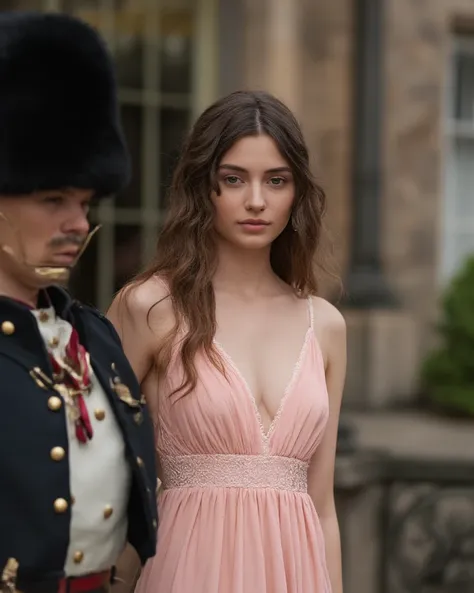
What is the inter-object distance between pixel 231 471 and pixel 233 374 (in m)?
0.21

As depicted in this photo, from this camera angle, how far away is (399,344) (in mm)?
8727

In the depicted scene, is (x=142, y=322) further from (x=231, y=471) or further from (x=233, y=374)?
(x=231, y=471)

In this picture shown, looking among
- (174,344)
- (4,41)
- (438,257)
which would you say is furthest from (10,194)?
(438,257)

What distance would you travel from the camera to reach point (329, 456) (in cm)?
295

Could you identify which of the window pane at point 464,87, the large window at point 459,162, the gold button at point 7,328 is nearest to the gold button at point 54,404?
the gold button at point 7,328

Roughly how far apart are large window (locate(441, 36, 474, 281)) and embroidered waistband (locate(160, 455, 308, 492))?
6.71 meters

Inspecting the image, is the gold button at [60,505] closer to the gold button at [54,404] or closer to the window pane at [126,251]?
the gold button at [54,404]

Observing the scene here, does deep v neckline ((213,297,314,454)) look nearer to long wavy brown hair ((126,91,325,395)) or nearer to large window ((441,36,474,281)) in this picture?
long wavy brown hair ((126,91,325,395))

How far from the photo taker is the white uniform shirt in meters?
2.07

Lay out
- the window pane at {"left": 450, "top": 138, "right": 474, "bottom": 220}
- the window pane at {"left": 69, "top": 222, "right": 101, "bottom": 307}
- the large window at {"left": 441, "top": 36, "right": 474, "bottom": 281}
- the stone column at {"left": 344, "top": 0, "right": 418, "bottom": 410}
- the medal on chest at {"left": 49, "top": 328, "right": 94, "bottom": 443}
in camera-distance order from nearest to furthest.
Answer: the medal on chest at {"left": 49, "top": 328, "right": 94, "bottom": 443} < the window pane at {"left": 69, "top": 222, "right": 101, "bottom": 307} < the stone column at {"left": 344, "top": 0, "right": 418, "bottom": 410} < the large window at {"left": 441, "top": 36, "right": 474, "bottom": 281} < the window pane at {"left": 450, "top": 138, "right": 474, "bottom": 220}

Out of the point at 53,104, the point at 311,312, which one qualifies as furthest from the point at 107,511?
the point at 311,312

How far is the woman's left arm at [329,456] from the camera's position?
2922 mm

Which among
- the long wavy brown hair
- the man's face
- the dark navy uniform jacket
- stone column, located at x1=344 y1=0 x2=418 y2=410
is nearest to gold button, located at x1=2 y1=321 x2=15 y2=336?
the dark navy uniform jacket

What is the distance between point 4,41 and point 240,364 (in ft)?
3.48
